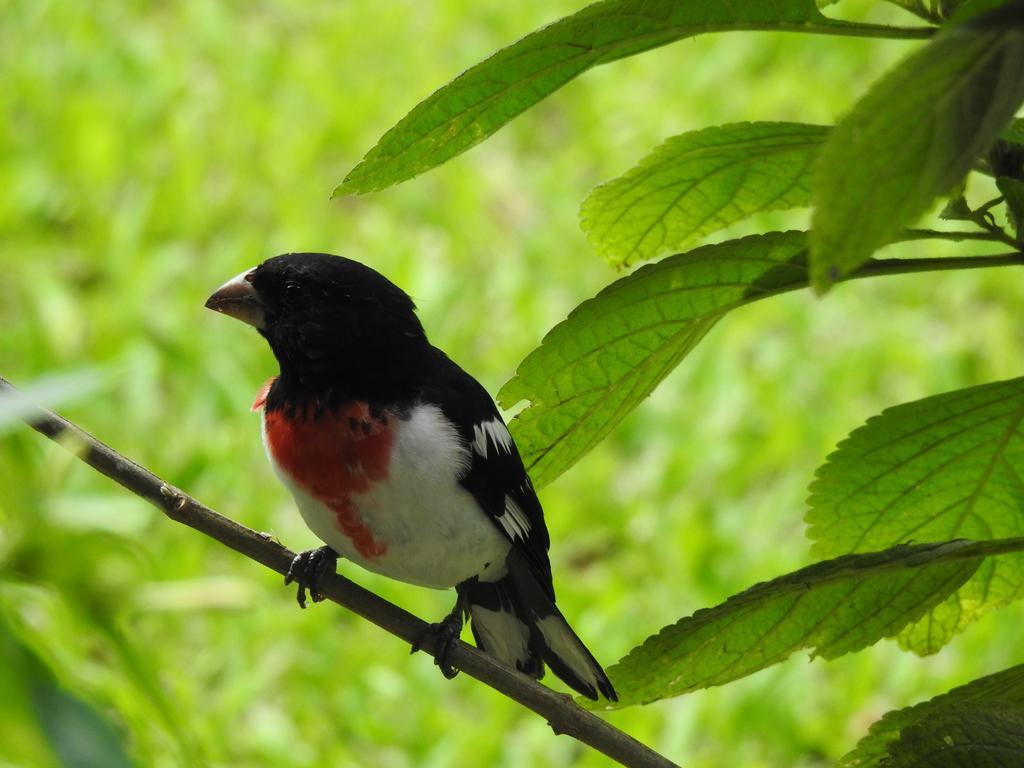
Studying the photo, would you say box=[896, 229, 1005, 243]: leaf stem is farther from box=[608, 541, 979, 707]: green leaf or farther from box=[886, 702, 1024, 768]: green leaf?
box=[886, 702, 1024, 768]: green leaf

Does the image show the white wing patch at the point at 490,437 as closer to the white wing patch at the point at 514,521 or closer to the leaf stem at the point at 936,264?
the white wing patch at the point at 514,521

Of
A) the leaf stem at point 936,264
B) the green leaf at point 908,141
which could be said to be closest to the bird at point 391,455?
the leaf stem at point 936,264

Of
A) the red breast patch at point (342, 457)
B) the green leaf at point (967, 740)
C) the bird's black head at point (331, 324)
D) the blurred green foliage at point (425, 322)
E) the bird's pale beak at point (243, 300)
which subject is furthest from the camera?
the blurred green foliage at point (425, 322)

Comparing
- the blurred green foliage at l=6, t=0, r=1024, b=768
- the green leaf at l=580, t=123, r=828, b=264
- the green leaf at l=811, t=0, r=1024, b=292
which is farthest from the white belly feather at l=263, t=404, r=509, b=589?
the green leaf at l=811, t=0, r=1024, b=292

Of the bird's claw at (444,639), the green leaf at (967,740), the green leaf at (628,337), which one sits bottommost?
the green leaf at (967,740)

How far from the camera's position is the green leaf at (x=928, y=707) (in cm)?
111

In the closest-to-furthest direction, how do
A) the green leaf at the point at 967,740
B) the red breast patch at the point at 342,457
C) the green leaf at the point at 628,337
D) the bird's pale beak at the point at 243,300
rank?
the green leaf at the point at 967,740, the green leaf at the point at 628,337, the red breast patch at the point at 342,457, the bird's pale beak at the point at 243,300

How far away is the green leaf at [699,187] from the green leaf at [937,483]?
22 centimetres

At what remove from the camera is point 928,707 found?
112cm

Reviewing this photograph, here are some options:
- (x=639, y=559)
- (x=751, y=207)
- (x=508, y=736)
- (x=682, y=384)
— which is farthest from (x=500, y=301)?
(x=751, y=207)

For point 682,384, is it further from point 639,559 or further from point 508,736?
point 508,736

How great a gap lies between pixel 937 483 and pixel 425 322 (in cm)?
384

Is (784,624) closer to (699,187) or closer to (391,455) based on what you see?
(699,187)

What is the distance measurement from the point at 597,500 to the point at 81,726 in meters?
4.06
